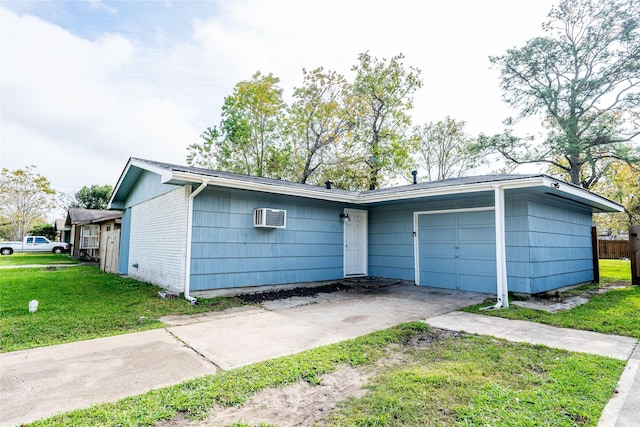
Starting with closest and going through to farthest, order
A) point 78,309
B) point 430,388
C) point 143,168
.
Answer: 1. point 430,388
2. point 78,309
3. point 143,168

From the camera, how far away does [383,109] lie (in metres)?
18.8

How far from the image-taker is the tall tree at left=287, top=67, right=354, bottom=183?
62.6ft

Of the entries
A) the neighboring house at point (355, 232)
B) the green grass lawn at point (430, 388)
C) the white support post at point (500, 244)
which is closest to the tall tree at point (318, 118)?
the neighboring house at point (355, 232)

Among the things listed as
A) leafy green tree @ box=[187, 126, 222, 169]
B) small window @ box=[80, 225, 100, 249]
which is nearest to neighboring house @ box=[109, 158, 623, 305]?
small window @ box=[80, 225, 100, 249]

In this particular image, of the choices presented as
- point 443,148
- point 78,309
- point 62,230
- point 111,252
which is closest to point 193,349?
point 78,309

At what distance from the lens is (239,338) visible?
415 cm

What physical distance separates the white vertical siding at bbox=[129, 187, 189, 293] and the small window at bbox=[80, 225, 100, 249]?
10175 mm

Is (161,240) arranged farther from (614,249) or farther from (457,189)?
(614,249)

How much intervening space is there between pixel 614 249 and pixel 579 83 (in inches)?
389

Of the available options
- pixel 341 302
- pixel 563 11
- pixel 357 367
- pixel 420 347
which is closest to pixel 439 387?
pixel 357 367

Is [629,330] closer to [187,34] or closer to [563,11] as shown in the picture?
[187,34]

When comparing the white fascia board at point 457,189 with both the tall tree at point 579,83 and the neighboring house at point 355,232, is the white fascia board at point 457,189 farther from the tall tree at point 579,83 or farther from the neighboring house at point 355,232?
the tall tree at point 579,83

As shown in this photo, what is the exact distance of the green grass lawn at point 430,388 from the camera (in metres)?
2.25

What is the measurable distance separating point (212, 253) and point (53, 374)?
3.77 meters
